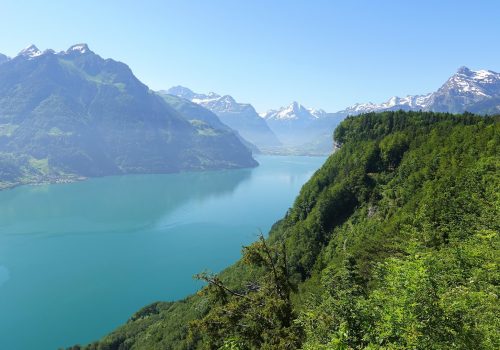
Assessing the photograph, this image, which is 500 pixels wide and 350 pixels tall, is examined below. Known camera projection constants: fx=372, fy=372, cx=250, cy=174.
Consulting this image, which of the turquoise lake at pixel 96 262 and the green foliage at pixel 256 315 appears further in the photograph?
the turquoise lake at pixel 96 262

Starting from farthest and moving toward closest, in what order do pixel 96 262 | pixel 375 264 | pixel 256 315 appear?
pixel 96 262, pixel 375 264, pixel 256 315

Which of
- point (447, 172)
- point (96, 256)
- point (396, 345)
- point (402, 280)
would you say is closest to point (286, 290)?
point (402, 280)

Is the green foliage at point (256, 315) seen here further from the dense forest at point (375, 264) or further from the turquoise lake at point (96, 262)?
the turquoise lake at point (96, 262)

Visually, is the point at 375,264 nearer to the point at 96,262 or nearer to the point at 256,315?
the point at 256,315

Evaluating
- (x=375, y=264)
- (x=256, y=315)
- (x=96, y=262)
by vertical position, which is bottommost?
(x=96, y=262)

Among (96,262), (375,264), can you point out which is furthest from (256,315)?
(96,262)

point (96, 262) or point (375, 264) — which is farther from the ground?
point (375, 264)

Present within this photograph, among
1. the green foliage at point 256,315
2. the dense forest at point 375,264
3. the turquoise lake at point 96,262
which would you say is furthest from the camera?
the turquoise lake at point 96,262

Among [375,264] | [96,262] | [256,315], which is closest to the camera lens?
[256,315]

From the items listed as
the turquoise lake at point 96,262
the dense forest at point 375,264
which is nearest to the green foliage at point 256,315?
the dense forest at point 375,264

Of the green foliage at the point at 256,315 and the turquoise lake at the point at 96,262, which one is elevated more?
the green foliage at the point at 256,315
